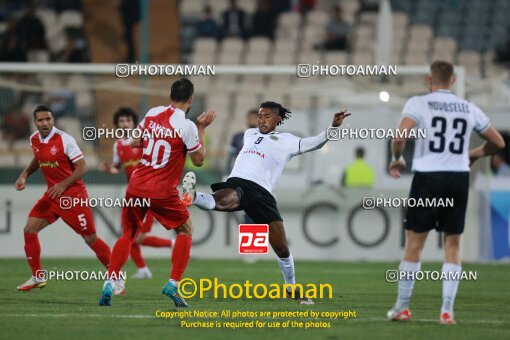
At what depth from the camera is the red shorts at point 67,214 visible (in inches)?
496

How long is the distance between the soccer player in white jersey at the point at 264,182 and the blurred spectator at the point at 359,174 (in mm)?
7909

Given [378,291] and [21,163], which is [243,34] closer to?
[21,163]

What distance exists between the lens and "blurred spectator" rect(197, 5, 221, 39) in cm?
2690

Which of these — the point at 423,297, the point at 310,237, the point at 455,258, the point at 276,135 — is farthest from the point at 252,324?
the point at 310,237

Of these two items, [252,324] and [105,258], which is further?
[105,258]

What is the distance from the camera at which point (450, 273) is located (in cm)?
929

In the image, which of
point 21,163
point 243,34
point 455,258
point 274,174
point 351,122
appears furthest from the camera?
point 243,34

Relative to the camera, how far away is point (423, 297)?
492 inches

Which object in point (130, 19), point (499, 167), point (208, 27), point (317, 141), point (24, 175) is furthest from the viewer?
point (208, 27)

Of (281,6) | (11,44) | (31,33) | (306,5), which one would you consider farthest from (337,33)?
(11,44)

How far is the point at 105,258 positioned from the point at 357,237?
7.26 metres

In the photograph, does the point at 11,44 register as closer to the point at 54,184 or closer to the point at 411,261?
the point at 54,184

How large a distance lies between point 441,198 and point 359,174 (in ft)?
33.6

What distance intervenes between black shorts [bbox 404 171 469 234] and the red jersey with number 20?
2389mm
